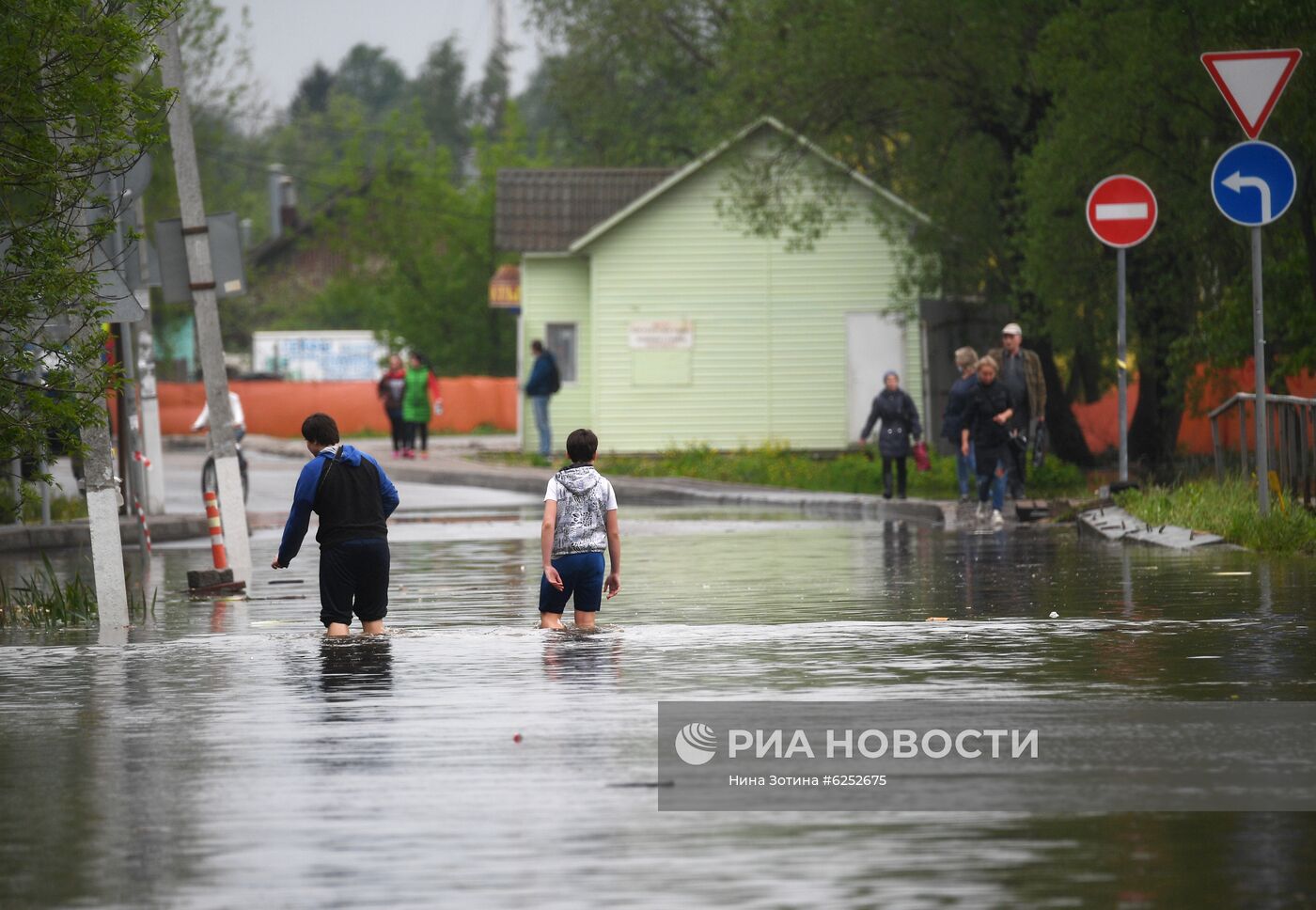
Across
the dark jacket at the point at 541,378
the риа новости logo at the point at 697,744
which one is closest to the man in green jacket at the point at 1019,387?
the риа новости logo at the point at 697,744

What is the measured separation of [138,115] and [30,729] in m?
6.04

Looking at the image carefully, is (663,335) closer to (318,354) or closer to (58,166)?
(58,166)

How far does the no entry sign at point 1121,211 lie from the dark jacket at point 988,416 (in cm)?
280

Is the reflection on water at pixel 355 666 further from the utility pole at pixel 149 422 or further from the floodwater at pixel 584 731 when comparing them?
the utility pole at pixel 149 422

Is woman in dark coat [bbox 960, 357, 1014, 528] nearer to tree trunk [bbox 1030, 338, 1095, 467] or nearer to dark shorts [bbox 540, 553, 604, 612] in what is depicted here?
tree trunk [bbox 1030, 338, 1095, 467]

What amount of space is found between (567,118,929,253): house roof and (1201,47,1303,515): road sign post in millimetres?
17804

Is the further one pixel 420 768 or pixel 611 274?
pixel 611 274

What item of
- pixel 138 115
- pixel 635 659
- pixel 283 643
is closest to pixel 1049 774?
pixel 635 659

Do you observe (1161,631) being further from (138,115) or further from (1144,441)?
(1144,441)

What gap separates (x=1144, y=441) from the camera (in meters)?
30.2

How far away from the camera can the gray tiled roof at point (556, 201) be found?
43.8 metres

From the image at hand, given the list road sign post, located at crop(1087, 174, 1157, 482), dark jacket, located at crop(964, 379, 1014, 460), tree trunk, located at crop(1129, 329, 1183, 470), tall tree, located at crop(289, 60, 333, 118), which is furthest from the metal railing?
tall tree, located at crop(289, 60, 333, 118)

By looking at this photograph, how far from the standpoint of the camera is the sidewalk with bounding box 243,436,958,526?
85.1 ft

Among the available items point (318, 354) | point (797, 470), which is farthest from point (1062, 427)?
point (318, 354)
